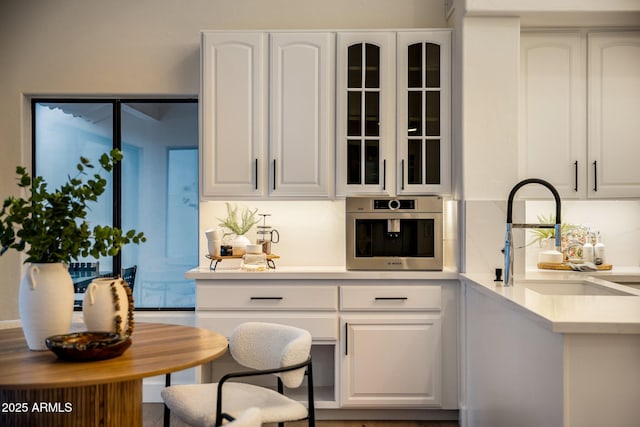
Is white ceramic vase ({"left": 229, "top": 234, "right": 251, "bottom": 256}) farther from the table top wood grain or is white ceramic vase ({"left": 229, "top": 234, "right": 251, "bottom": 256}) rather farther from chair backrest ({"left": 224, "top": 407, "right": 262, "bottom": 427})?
chair backrest ({"left": 224, "top": 407, "right": 262, "bottom": 427})

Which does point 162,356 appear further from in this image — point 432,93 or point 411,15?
point 411,15

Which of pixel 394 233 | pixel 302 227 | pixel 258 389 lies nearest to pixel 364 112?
pixel 394 233

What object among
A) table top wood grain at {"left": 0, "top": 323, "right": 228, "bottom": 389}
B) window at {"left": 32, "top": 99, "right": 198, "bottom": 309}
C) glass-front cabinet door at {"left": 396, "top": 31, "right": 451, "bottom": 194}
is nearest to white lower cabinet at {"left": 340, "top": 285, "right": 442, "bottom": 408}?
glass-front cabinet door at {"left": 396, "top": 31, "right": 451, "bottom": 194}

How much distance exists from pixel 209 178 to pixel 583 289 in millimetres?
2168

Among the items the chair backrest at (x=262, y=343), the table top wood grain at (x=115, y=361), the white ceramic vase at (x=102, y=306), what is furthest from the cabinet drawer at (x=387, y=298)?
the white ceramic vase at (x=102, y=306)

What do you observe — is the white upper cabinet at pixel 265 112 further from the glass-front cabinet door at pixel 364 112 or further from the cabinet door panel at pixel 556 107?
the cabinet door panel at pixel 556 107

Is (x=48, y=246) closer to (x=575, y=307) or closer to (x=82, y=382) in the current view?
(x=82, y=382)

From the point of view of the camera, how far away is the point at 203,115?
3.68m

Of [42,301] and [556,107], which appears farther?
[556,107]

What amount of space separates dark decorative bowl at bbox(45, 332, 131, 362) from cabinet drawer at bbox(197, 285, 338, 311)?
1593mm

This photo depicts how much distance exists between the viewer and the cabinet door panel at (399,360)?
3.51 meters

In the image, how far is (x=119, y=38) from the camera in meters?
4.05

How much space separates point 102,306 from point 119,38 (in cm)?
259

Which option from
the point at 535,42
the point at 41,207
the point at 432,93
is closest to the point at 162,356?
the point at 41,207
